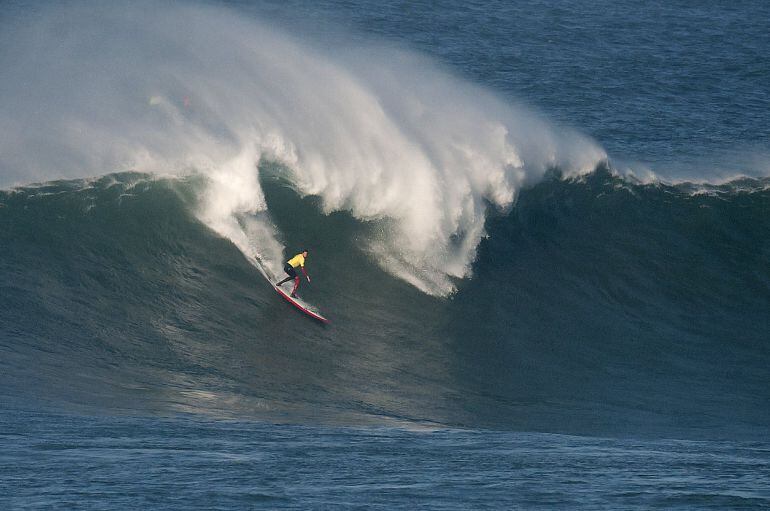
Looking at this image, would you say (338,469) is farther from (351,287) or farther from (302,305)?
(351,287)

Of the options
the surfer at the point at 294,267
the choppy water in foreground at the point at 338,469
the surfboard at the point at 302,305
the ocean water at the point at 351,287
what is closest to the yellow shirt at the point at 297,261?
the surfer at the point at 294,267

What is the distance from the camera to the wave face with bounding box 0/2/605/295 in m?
20.6

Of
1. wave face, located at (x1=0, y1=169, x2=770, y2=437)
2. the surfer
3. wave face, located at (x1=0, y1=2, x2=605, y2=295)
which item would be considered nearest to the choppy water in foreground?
wave face, located at (x1=0, y1=169, x2=770, y2=437)

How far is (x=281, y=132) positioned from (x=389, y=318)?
202 inches

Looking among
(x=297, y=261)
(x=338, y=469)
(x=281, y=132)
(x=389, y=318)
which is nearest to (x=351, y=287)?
(x=389, y=318)

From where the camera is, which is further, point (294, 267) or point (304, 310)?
point (294, 267)

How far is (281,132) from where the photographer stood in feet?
72.3

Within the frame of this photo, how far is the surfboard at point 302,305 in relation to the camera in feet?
59.2

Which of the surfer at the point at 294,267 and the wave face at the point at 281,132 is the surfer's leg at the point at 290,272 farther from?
the wave face at the point at 281,132

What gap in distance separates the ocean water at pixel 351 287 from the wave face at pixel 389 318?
53 mm

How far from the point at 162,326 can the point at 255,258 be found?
2636 millimetres

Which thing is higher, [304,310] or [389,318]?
[389,318]

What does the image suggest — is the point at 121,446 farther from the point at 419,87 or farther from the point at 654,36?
the point at 654,36

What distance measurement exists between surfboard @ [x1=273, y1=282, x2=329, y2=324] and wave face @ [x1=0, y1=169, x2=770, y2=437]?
156 mm
